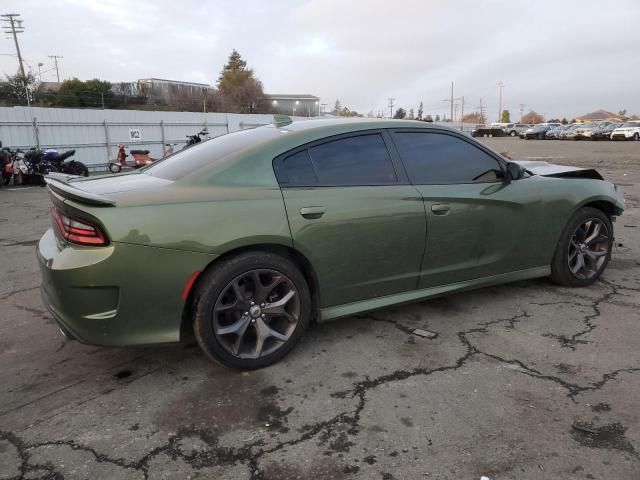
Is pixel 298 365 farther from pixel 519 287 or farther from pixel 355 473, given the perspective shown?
pixel 519 287

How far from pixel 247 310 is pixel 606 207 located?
352cm

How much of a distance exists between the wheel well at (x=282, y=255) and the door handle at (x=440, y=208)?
100 cm

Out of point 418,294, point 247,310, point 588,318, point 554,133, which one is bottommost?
point 588,318

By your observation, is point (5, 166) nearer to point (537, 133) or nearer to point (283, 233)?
point (283, 233)

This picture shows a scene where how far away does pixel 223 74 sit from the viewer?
8194 centimetres

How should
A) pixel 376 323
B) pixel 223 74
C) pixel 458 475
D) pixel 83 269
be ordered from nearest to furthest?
pixel 458 475
pixel 83 269
pixel 376 323
pixel 223 74

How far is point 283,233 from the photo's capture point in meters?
2.92

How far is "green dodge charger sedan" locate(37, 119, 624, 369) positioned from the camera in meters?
2.64

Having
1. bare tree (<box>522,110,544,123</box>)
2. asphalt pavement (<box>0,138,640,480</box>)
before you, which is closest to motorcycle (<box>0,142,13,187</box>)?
asphalt pavement (<box>0,138,640,480</box>)

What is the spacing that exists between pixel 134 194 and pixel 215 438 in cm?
138

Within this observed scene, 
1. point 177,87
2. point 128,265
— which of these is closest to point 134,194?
point 128,265

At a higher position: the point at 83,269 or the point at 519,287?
the point at 83,269

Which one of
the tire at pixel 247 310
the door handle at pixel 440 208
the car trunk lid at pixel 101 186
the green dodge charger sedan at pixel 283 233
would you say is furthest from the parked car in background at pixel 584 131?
the car trunk lid at pixel 101 186

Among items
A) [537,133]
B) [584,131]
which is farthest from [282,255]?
[537,133]
